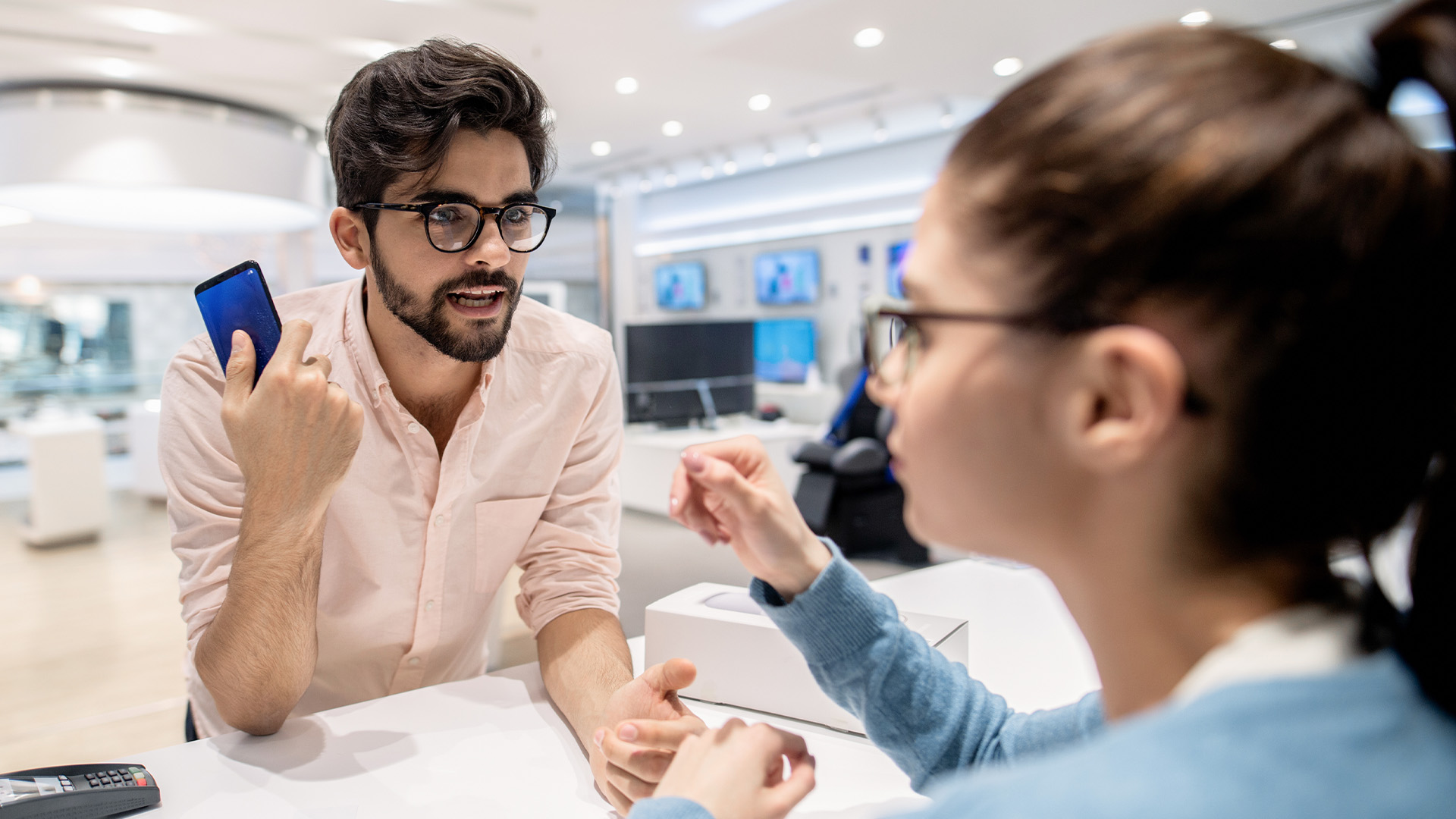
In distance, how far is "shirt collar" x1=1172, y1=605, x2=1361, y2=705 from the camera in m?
0.45

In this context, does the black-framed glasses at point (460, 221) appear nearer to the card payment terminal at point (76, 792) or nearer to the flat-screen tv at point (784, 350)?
the card payment terminal at point (76, 792)

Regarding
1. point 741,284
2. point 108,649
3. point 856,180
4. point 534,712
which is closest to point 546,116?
point 534,712

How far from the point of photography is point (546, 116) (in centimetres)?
171

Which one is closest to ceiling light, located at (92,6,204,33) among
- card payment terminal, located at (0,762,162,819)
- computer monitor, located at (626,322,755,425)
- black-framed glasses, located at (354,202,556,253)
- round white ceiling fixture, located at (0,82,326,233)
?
round white ceiling fixture, located at (0,82,326,233)

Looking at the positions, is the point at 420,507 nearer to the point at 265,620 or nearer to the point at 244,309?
the point at 265,620

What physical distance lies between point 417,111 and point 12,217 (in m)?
7.53

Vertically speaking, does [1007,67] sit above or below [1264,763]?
above

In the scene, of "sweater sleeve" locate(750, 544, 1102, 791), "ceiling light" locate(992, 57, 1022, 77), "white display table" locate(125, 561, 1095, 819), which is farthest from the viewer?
"ceiling light" locate(992, 57, 1022, 77)

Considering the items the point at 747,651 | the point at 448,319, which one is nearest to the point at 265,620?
the point at 448,319

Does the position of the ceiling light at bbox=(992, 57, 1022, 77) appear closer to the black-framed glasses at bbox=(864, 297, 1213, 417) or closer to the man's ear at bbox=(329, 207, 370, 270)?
the man's ear at bbox=(329, 207, 370, 270)

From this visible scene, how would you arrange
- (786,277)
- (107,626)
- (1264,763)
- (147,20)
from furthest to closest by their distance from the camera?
(786,277)
(147,20)
(107,626)
(1264,763)

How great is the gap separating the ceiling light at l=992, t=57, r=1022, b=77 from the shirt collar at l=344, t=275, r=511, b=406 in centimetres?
489

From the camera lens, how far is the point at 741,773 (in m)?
0.69

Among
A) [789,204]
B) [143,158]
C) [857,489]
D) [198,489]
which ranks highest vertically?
[789,204]
